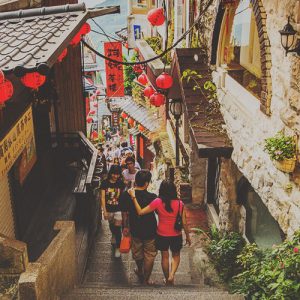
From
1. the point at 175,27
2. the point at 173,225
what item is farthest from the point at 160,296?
the point at 175,27

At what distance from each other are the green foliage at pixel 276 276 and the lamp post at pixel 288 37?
83.8 inches

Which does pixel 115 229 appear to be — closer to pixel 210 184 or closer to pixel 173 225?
pixel 173 225

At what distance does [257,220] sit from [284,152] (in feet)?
9.58

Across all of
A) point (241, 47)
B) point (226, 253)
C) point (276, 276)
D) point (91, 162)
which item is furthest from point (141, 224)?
point (91, 162)

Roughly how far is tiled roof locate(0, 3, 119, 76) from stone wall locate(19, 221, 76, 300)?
90.5 inches

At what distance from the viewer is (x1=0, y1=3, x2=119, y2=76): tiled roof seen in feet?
16.2

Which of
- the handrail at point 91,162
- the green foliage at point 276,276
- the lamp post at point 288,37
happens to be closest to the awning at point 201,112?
the handrail at point 91,162

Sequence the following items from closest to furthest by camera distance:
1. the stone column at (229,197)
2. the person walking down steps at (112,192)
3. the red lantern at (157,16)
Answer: the person walking down steps at (112,192)
the stone column at (229,197)
the red lantern at (157,16)

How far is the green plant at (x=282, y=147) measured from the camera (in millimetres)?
5270

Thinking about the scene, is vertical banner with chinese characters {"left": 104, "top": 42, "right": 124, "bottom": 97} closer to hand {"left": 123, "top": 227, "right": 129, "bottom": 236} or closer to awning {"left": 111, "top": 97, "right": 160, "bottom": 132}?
awning {"left": 111, "top": 97, "right": 160, "bottom": 132}

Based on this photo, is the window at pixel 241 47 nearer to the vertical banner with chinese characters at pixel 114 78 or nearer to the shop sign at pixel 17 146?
the shop sign at pixel 17 146

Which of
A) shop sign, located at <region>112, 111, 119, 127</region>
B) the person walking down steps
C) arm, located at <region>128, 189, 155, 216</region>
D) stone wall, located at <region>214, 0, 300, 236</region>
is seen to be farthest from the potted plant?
shop sign, located at <region>112, 111, 119, 127</region>

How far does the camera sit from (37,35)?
6133 mm

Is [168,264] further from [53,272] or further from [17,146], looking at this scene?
[17,146]
